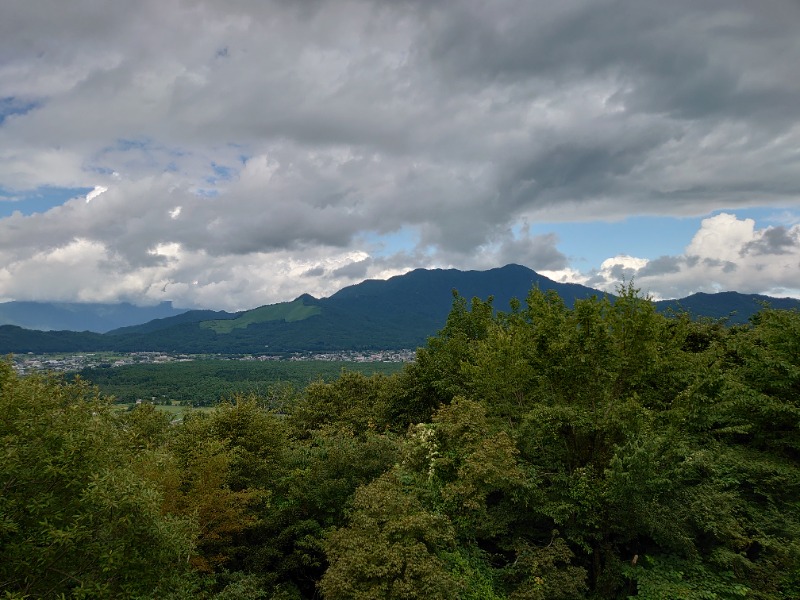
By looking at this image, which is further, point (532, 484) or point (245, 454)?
point (245, 454)

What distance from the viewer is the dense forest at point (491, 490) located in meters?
9.92

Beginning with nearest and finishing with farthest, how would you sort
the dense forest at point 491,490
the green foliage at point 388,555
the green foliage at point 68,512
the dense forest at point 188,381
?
the green foliage at point 68,512, the dense forest at point 491,490, the green foliage at point 388,555, the dense forest at point 188,381

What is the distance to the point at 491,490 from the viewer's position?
54.1 ft

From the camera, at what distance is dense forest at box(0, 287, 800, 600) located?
9922mm

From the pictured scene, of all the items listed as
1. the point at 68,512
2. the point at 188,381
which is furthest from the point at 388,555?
the point at 188,381

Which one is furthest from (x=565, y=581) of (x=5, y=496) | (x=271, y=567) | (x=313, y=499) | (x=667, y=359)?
(x=5, y=496)

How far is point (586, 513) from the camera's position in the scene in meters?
15.8

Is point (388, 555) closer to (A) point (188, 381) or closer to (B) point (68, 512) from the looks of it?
(B) point (68, 512)

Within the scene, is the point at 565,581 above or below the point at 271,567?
above

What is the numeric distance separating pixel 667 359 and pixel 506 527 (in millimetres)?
9577

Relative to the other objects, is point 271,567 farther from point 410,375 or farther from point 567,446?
point 410,375

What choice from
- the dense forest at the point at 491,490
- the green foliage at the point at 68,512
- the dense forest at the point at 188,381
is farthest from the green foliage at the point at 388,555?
the dense forest at the point at 188,381

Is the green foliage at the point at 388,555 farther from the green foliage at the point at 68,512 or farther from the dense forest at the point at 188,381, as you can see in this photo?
the dense forest at the point at 188,381

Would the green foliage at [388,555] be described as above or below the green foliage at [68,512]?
below
